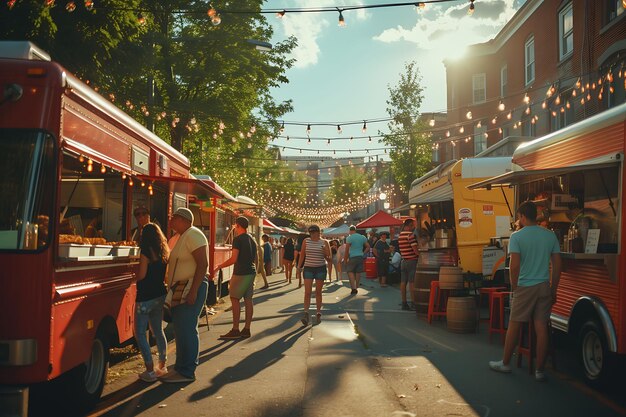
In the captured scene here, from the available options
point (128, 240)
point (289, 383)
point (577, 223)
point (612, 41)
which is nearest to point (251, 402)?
point (289, 383)

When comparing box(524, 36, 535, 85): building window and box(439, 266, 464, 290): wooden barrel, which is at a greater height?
box(524, 36, 535, 85): building window

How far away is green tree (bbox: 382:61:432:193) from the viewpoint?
130ft

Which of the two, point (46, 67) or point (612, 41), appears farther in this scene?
point (612, 41)

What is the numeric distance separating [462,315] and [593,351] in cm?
373

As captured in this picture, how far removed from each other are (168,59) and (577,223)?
2071 cm

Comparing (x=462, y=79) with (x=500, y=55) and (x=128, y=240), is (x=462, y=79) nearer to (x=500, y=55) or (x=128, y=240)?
(x=500, y=55)

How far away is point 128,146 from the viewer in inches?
309

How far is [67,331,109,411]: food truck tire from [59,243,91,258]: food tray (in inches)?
37.8

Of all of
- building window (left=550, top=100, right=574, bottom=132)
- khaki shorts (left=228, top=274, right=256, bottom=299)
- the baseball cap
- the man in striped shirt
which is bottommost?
khaki shorts (left=228, top=274, right=256, bottom=299)

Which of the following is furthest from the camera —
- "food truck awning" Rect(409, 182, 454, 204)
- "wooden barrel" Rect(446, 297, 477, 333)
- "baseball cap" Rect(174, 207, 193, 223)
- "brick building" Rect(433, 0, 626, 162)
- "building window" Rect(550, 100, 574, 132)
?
"building window" Rect(550, 100, 574, 132)

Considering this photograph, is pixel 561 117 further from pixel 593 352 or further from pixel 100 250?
pixel 100 250

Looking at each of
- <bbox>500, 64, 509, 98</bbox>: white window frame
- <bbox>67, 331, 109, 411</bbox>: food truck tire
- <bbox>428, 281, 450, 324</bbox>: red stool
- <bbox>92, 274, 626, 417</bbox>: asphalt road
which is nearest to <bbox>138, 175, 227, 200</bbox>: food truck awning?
<bbox>92, 274, 626, 417</bbox>: asphalt road

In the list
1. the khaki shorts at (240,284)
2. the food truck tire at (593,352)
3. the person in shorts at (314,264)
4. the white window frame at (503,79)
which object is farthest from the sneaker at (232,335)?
the white window frame at (503,79)

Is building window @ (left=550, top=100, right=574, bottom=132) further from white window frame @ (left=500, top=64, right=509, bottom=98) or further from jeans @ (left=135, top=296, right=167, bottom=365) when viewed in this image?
jeans @ (left=135, top=296, right=167, bottom=365)
